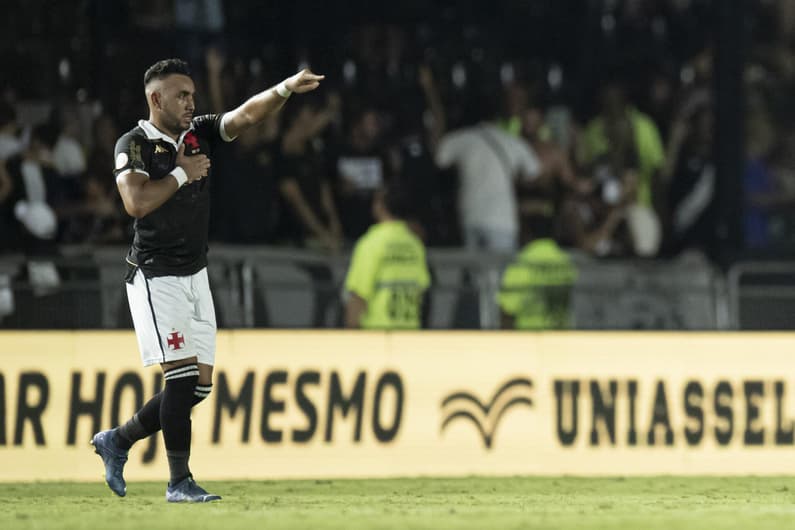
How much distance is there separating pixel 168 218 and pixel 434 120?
26.7 ft

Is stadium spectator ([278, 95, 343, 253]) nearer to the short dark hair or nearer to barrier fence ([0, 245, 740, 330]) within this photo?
barrier fence ([0, 245, 740, 330])

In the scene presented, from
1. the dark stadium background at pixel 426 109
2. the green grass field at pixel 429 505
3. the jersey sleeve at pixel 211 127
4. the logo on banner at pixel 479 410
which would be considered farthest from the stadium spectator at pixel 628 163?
the jersey sleeve at pixel 211 127

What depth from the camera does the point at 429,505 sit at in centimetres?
924

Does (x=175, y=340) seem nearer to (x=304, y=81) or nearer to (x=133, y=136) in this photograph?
(x=133, y=136)

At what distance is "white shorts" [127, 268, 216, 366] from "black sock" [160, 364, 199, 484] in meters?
0.10

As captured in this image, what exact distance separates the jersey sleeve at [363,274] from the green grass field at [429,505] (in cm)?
171

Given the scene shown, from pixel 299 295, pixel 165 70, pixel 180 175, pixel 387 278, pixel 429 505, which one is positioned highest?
pixel 165 70

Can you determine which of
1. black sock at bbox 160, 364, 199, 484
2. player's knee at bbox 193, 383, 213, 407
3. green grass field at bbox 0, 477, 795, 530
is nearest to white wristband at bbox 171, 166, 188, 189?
black sock at bbox 160, 364, 199, 484

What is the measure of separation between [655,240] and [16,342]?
7.42 metres

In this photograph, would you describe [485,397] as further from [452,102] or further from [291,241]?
[452,102]

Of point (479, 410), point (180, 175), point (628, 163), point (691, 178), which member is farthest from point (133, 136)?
point (691, 178)

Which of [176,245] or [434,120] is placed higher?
[434,120]

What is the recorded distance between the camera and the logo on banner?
1187 cm

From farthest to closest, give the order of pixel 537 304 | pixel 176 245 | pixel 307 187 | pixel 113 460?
pixel 307 187 → pixel 537 304 → pixel 113 460 → pixel 176 245
